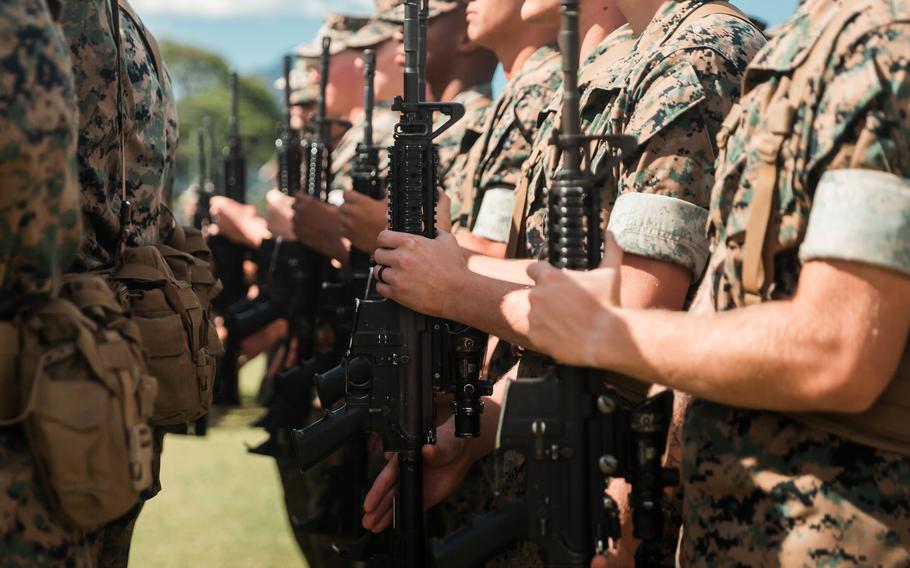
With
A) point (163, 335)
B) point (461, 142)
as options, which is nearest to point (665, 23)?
point (163, 335)

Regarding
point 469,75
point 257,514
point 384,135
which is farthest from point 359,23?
point 257,514

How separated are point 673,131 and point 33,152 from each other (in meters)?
1.45

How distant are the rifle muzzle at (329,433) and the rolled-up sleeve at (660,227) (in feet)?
3.10

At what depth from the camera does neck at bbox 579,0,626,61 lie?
3703mm

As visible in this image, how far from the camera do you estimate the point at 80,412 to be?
2043 mm

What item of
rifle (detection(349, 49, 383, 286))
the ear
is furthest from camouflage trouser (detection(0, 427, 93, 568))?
the ear

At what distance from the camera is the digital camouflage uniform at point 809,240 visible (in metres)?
1.92

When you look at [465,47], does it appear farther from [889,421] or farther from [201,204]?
[201,204]

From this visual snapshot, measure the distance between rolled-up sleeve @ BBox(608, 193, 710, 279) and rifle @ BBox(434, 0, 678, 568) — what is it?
0.45 meters

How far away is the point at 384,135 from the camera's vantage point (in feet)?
22.4

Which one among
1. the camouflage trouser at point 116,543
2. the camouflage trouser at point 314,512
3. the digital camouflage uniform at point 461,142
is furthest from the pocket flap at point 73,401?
the camouflage trouser at point 314,512

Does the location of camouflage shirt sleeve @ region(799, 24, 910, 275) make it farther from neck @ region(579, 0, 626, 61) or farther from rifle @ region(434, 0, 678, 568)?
neck @ region(579, 0, 626, 61)

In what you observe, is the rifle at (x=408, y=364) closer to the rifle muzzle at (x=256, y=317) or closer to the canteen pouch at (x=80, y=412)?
the canteen pouch at (x=80, y=412)

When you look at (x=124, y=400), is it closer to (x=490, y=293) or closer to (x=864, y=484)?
(x=490, y=293)
